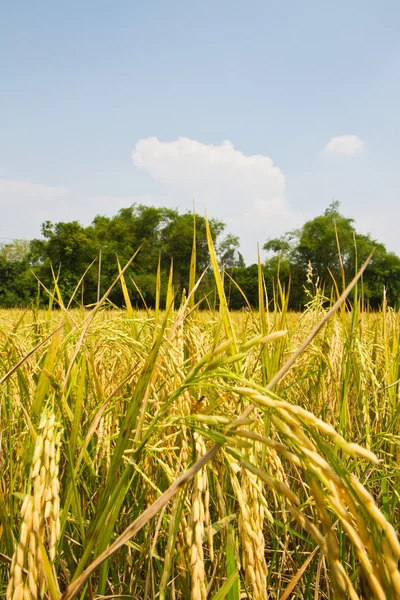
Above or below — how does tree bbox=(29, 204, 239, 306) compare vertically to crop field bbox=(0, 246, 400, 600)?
above

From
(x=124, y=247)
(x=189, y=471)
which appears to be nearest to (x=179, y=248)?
(x=124, y=247)

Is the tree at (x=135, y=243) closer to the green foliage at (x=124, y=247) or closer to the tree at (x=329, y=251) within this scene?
the green foliage at (x=124, y=247)

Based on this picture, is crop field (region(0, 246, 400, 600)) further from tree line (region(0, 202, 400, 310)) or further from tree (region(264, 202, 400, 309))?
tree (region(264, 202, 400, 309))

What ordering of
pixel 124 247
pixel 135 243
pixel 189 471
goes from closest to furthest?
pixel 189 471
pixel 124 247
pixel 135 243

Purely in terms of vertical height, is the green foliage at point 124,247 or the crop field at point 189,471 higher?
the green foliage at point 124,247

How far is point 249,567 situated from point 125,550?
0.68m

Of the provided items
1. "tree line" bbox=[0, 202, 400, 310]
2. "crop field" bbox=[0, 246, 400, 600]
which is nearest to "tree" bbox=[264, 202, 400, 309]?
"tree line" bbox=[0, 202, 400, 310]

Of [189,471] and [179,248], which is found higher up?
[179,248]

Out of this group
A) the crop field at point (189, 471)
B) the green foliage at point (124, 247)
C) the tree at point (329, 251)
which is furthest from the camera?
the tree at point (329, 251)

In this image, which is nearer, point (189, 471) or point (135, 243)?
point (189, 471)

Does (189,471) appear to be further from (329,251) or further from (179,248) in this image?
(329,251)

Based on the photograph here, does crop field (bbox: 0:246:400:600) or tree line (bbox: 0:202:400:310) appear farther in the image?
tree line (bbox: 0:202:400:310)

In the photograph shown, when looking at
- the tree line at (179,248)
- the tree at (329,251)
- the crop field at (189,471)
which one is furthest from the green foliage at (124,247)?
the crop field at (189,471)

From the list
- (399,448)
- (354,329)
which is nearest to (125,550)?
(399,448)
